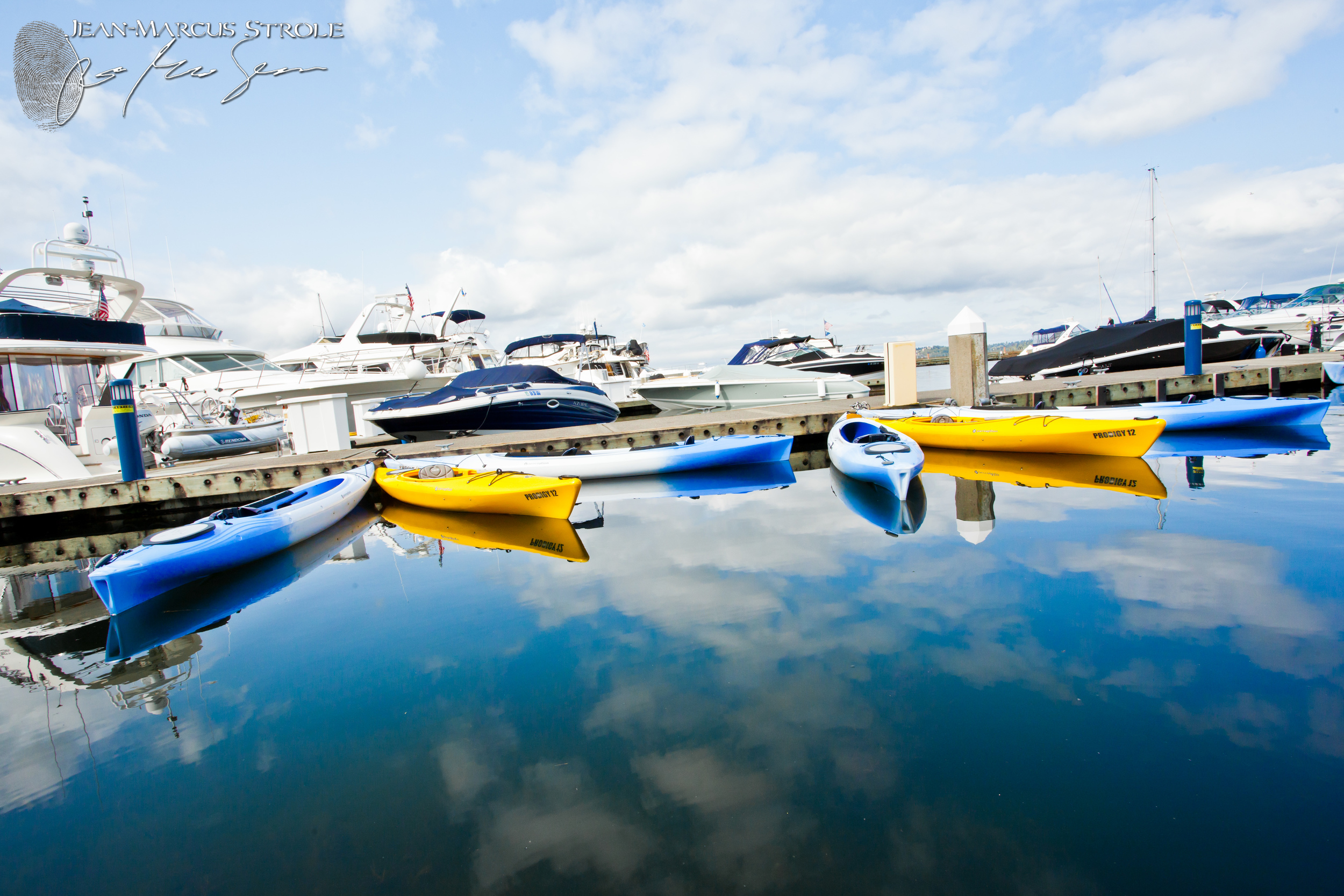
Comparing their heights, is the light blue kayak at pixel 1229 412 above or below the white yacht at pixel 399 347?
below

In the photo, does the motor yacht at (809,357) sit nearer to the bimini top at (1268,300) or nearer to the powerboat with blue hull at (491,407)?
the powerboat with blue hull at (491,407)

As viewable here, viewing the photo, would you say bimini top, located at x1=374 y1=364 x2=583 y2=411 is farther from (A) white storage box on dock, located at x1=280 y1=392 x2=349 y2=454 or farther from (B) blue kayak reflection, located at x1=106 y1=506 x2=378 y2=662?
(B) blue kayak reflection, located at x1=106 y1=506 x2=378 y2=662

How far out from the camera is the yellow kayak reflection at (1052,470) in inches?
341

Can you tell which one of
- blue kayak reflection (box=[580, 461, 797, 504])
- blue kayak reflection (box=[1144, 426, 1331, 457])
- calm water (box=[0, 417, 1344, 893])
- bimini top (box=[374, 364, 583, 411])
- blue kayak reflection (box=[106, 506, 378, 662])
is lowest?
calm water (box=[0, 417, 1344, 893])

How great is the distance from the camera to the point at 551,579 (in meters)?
6.38

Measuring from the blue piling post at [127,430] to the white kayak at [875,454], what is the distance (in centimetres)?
1100

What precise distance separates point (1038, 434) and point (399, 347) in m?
19.0

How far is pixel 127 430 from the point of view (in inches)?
388

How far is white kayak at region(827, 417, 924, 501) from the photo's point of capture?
830 cm

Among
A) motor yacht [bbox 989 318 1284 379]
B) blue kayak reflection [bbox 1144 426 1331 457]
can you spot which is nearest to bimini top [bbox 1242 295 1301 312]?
motor yacht [bbox 989 318 1284 379]

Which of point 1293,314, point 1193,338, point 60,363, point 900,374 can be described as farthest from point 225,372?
point 1293,314

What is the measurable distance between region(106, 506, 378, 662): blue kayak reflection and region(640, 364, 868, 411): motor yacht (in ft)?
40.7

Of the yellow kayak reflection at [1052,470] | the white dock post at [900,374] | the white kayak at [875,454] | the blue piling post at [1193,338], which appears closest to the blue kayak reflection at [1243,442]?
the yellow kayak reflection at [1052,470]

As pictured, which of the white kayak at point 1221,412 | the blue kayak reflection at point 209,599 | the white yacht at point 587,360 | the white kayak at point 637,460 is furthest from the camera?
the white yacht at point 587,360
